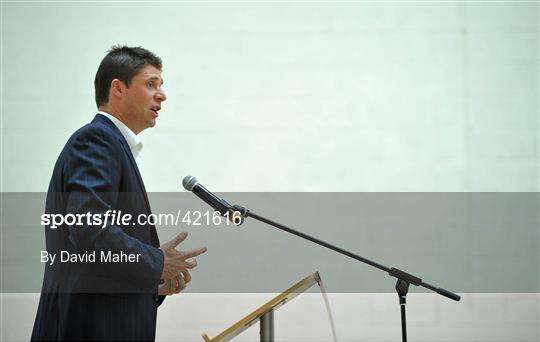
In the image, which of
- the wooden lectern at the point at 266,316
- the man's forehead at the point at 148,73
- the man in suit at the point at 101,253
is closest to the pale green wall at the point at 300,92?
the man's forehead at the point at 148,73

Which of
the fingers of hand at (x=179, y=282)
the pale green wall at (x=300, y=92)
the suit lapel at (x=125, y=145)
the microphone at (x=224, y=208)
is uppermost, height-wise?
the pale green wall at (x=300, y=92)

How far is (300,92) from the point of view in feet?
11.1

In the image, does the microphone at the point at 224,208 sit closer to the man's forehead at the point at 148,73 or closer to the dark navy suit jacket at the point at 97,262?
the dark navy suit jacket at the point at 97,262

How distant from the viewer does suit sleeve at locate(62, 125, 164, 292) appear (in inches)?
66.1

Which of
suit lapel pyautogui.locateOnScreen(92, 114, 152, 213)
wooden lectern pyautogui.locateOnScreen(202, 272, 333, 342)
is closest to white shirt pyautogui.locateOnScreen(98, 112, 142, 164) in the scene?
suit lapel pyautogui.locateOnScreen(92, 114, 152, 213)

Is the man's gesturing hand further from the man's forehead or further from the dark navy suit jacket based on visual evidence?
the man's forehead

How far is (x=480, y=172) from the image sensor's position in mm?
3381

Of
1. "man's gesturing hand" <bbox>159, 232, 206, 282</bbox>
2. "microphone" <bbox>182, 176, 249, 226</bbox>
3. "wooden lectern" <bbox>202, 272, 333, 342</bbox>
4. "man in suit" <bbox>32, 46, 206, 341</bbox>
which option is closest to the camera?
"wooden lectern" <bbox>202, 272, 333, 342</bbox>

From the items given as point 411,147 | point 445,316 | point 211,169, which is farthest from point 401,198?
point 211,169

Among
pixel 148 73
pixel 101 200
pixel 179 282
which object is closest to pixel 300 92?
pixel 148 73

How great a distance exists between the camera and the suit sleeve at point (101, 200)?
1.68 meters

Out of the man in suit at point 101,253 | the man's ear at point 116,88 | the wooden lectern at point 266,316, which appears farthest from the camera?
the man's ear at point 116,88

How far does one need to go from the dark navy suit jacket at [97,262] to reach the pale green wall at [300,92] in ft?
4.85

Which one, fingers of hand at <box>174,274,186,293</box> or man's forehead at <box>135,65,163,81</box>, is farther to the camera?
man's forehead at <box>135,65,163,81</box>
